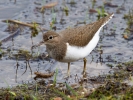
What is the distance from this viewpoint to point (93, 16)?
10031 millimetres

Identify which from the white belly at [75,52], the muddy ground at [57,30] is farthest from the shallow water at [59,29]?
the white belly at [75,52]

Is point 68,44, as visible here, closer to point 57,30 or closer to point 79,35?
point 79,35

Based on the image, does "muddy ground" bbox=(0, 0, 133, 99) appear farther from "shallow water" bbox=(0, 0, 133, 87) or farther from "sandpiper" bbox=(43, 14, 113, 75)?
"sandpiper" bbox=(43, 14, 113, 75)

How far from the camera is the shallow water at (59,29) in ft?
23.9

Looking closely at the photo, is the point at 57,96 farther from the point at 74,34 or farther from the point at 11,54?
the point at 11,54

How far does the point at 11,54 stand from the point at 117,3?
3957mm

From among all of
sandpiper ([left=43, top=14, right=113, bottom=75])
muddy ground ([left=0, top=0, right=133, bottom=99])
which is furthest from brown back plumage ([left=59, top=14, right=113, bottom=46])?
muddy ground ([left=0, top=0, right=133, bottom=99])

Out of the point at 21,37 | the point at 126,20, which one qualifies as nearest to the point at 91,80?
the point at 21,37

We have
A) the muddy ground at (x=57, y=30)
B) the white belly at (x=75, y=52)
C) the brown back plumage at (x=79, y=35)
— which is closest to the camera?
the white belly at (x=75, y=52)

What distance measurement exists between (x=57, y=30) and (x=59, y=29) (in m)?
0.07

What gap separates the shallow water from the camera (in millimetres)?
7297

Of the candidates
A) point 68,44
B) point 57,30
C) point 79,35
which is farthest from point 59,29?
point 68,44

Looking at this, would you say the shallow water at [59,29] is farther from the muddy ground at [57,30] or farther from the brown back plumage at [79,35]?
the brown back plumage at [79,35]

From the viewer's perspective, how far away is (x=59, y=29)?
9242 millimetres
